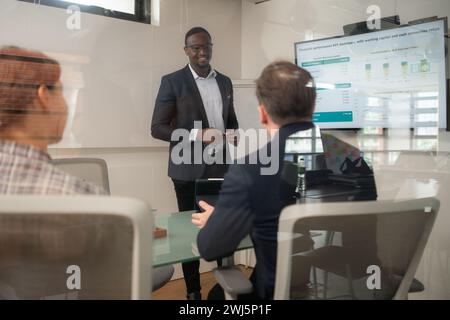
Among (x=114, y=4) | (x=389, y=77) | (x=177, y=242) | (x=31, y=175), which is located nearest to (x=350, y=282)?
(x=177, y=242)

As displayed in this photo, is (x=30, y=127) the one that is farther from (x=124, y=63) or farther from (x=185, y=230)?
(x=124, y=63)

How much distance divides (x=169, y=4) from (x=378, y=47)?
132cm

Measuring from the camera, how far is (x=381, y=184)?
2.52 metres

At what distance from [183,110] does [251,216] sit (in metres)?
1.13

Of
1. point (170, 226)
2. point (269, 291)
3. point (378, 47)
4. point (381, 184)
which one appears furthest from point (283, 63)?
point (381, 184)

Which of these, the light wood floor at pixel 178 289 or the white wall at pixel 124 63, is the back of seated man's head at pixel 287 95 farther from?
the white wall at pixel 124 63

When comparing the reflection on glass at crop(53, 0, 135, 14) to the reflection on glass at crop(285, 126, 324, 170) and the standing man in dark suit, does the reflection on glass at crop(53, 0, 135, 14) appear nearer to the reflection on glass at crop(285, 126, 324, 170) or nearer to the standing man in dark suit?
the standing man in dark suit

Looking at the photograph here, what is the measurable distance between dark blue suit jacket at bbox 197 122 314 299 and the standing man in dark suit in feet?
2.51

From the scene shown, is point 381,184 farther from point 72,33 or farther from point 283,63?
point 72,33

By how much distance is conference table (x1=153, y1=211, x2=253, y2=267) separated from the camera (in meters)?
1.38

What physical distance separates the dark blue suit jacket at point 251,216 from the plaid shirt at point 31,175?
37 cm

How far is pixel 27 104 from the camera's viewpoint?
3.98 feet

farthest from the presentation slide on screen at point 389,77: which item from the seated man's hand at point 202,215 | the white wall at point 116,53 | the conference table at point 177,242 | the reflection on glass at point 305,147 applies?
the conference table at point 177,242

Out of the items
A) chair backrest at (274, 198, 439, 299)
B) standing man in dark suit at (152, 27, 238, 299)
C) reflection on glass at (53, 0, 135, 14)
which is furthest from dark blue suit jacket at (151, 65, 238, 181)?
chair backrest at (274, 198, 439, 299)
